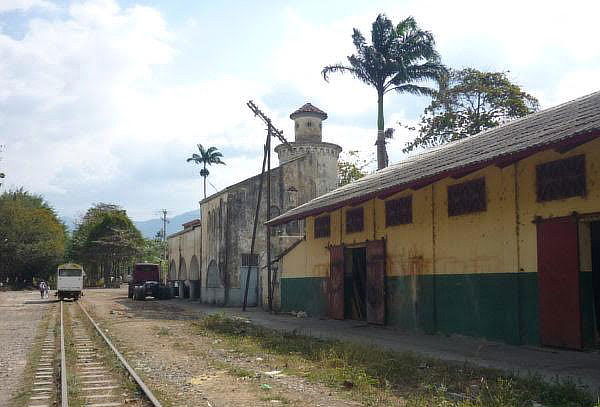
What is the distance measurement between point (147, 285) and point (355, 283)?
81.4 ft

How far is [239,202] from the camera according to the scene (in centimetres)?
3359

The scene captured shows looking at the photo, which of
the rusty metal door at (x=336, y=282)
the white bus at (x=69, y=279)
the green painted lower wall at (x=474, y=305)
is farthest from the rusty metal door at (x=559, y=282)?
the white bus at (x=69, y=279)

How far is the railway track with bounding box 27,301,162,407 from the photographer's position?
831 centimetres

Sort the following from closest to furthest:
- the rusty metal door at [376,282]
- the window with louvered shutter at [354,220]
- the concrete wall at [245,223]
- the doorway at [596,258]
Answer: the doorway at [596,258] < the rusty metal door at [376,282] < the window with louvered shutter at [354,220] < the concrete wall at [245,223]

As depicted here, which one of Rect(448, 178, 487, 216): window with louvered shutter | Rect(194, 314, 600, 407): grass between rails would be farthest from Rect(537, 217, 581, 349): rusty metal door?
Rect(194, 314, 600, 407): grass between rails

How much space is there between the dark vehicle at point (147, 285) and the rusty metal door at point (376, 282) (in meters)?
26.4

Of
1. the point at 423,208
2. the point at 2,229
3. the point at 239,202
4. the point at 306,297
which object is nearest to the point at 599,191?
the point at 423,208

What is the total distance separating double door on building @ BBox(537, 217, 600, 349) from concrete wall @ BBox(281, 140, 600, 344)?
6.6 inches

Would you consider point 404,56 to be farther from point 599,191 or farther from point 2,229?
point 2,229

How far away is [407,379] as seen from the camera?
9352 millimetres

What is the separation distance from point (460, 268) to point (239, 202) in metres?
20.6

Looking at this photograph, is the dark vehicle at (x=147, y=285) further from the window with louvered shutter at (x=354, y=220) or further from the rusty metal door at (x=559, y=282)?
the rusty metal door at (x=559, y=282)

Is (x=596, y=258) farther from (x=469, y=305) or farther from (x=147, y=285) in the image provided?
(x=147, y=285)

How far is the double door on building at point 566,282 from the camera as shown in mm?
11227
